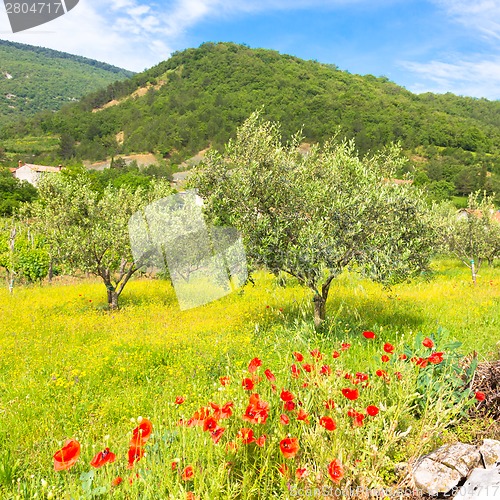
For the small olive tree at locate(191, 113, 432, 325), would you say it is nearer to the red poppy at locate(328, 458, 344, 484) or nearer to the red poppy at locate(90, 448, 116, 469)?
the red poppy at locate(328, 458, 344, 484)

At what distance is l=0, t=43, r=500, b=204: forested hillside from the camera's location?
107 meters

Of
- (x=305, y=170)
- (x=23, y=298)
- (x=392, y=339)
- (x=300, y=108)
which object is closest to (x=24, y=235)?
(x=23, y=298)

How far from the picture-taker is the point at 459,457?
4246 millimetres

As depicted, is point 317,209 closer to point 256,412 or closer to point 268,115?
point 256,412

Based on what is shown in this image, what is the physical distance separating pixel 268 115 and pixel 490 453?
383ft

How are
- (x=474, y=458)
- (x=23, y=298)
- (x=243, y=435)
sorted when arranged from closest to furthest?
(x=243, y=435) → (x=474, y=458) → (x=23, y=298)

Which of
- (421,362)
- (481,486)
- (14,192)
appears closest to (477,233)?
(421,362)

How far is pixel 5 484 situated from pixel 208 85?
540 feet

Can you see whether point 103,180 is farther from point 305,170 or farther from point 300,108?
point 305,170

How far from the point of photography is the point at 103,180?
90250mm

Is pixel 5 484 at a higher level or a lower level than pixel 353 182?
lower

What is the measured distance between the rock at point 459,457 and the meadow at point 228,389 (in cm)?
16

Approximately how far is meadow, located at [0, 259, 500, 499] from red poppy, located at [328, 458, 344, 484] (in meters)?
0.02

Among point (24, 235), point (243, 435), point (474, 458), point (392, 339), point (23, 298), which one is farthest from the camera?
point (24, 235)
